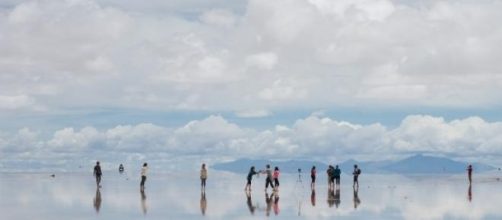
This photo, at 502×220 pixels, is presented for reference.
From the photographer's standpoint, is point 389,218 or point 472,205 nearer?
point 389,218

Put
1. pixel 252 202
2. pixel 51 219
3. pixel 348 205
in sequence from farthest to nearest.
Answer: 1. pixel 252 202
2. pixel 348 205
3. pixel 51 219

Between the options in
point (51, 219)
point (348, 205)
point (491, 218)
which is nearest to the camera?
point (51, 219)

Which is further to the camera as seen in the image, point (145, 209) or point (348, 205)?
point (348, 205)

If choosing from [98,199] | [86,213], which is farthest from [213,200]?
[86,213]

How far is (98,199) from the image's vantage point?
5191cm

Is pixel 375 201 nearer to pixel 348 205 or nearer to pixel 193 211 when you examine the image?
pixel 348 205

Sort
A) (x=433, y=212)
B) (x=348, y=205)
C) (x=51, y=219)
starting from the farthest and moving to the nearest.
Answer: (x=348, y=205)
(x=433, y=212)
(x=51, y=219)

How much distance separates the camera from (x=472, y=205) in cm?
4838

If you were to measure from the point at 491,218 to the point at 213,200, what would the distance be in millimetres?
19006

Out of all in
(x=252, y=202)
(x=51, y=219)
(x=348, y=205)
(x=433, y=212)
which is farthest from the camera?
(x=252, y=202)

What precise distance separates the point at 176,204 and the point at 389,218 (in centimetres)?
1439

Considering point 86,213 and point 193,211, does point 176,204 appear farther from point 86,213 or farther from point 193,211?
point 86,213

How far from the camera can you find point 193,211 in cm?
4284

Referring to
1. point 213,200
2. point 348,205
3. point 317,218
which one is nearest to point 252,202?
point 213,200
